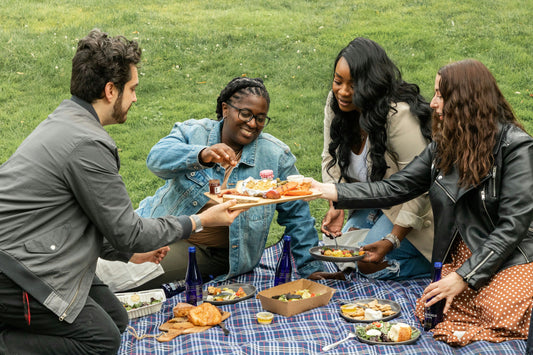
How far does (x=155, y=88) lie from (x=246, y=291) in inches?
252

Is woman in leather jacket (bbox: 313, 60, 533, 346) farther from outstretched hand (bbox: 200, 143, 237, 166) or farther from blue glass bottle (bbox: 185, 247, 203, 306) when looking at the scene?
blue glass bottle (bbox: 185, 247, 203, 306)

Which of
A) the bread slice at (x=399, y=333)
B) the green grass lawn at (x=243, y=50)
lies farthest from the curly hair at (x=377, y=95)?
the green grass lawn at (x=243, y=50)

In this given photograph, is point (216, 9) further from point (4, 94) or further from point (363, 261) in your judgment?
point (363, 261)

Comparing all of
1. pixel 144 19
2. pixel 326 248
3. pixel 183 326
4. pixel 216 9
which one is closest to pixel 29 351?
pixel 183 326

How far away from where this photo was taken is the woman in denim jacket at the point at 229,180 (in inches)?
209

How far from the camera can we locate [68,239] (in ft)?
12.5

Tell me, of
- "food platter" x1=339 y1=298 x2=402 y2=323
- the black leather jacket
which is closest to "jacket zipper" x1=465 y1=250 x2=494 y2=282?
the black leather jacket

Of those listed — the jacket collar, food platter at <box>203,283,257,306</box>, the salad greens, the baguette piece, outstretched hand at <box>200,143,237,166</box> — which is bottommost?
food platter at <box>203,283,257,306</box>

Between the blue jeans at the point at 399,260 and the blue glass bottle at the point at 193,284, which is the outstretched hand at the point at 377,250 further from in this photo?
the blue glass bottle at the point at 193,284

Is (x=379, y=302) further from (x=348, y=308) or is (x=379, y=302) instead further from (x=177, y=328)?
(x=177, y=328)

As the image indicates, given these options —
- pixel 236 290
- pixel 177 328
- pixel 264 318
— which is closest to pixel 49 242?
pixel 177 328

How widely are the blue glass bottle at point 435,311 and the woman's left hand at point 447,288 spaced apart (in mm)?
147

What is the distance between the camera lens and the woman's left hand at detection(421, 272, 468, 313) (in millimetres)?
4340

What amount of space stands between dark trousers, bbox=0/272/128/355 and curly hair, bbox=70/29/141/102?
1.17 m
